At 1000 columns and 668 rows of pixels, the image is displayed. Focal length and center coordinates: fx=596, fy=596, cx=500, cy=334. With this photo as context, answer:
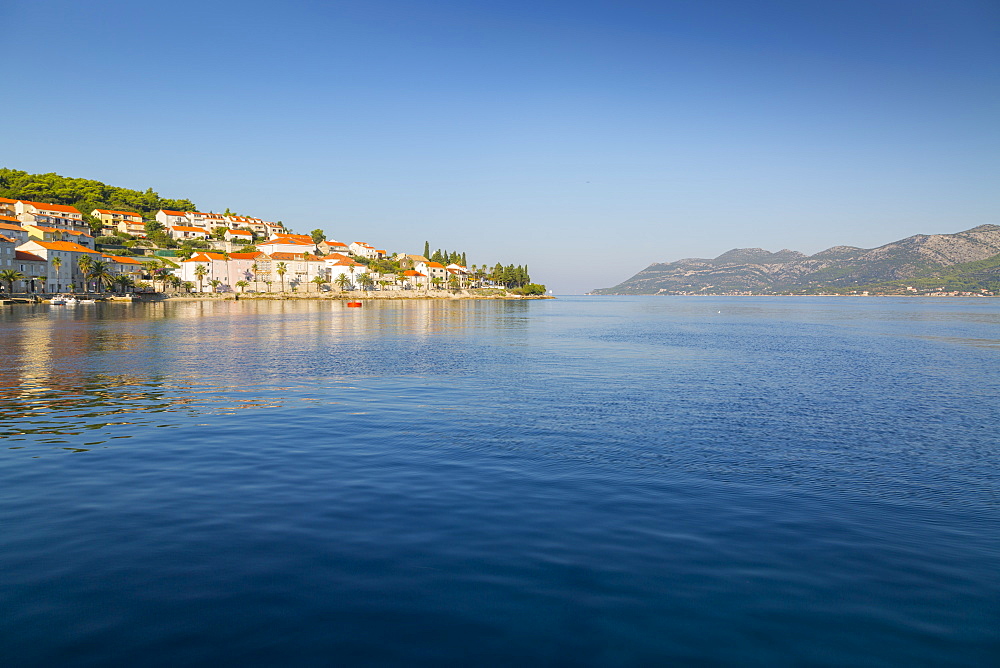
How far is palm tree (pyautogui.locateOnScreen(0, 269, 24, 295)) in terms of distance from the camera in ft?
390

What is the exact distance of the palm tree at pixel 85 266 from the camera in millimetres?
139625

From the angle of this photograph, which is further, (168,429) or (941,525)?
(168,429)

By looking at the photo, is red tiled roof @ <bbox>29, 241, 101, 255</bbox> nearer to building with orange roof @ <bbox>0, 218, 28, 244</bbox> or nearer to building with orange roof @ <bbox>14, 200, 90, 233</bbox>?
building with orange roof @ <bbox>0, 218, 28, 244</bbox>

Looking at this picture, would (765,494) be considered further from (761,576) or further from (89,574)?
(89,574)

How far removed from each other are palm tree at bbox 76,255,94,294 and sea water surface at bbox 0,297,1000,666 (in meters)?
137

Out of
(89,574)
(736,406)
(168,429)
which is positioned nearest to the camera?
(89,574)

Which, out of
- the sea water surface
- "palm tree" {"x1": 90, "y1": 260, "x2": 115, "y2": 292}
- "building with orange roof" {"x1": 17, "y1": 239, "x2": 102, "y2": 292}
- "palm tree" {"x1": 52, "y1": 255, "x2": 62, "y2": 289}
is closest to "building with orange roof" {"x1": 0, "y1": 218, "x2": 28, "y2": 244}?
"building with orange roof" {"x1": 17, "y1": 239, "x2": 102, "y2": 292}

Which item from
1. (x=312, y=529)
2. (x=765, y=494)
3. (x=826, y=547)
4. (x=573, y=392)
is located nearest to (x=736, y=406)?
(x=573, y=392)

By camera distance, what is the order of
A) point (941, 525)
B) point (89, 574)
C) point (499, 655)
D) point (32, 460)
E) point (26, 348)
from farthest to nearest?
point (26, 348)
point (32, 460)
point (941, 525)
point (89, 574)
point (499, 655)

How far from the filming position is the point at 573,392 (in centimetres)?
2719

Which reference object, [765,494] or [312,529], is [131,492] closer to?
[312,529]

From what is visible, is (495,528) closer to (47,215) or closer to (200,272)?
(200,272)

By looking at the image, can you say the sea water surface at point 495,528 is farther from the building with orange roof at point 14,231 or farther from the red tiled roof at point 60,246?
the building with orange roof at point 14,231

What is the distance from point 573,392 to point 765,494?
1423cm
